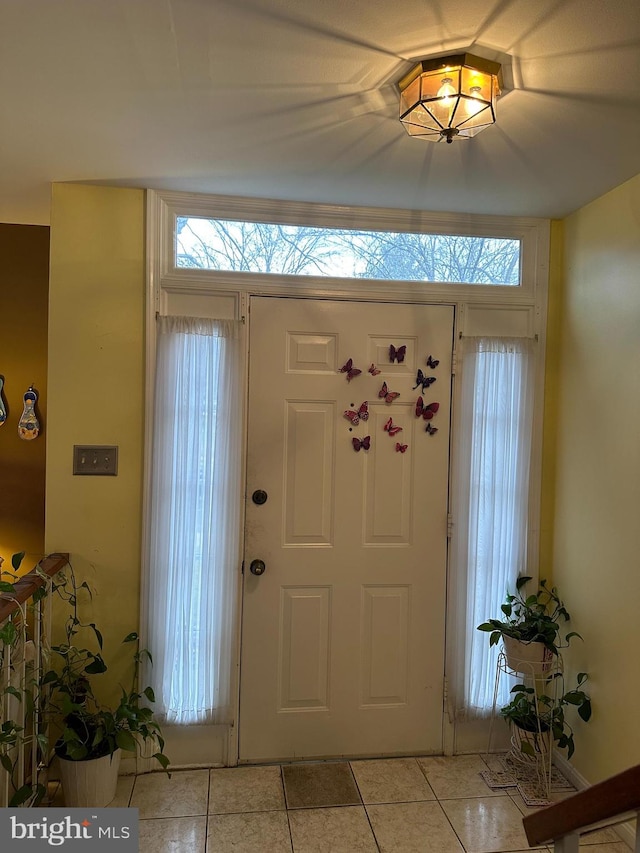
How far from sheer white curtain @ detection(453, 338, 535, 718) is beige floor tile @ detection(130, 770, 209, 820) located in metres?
1.18

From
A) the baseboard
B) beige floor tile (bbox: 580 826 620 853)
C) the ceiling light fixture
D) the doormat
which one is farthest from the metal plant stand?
the ceiling light fixture

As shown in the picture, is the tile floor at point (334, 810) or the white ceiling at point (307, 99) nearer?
the white ceiling at point (307, 99)

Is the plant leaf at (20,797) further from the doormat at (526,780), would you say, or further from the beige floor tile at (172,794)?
the doormat at (526,780)

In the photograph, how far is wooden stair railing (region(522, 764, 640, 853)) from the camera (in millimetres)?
764

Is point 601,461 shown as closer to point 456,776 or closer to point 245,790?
point 456,776

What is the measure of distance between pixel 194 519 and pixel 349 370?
3.08 ft

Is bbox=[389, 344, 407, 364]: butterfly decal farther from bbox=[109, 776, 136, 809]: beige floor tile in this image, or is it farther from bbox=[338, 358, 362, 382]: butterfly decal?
bbox=[109, 776, 136, 809]: beige floor tile

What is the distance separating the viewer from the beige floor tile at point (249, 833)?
2270 millimetres

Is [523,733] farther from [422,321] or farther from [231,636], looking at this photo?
[422,321]

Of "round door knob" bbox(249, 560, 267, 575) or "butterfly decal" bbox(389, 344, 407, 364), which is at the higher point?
"butterfly decal" bbox(389, 344, 407, 364)

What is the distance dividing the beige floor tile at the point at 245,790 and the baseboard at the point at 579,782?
4.03 ft

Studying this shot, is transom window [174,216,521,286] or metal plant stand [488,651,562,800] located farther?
transom window [174,216,521,286]

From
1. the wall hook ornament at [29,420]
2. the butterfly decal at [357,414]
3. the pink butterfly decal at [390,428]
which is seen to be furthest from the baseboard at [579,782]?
the wall hook ornament at [29,420]

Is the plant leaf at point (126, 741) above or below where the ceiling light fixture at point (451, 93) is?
below
